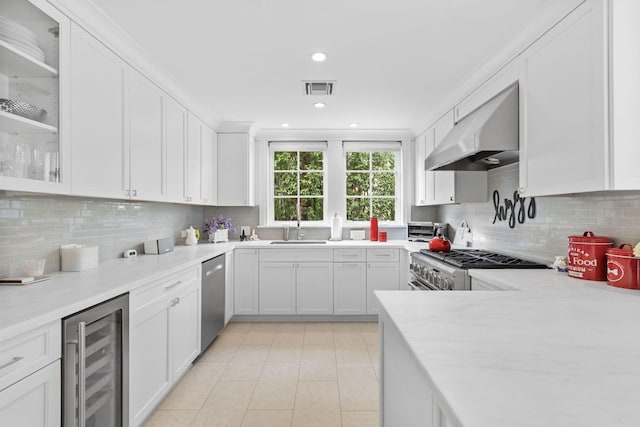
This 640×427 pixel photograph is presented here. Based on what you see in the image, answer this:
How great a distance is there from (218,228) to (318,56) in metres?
2.57

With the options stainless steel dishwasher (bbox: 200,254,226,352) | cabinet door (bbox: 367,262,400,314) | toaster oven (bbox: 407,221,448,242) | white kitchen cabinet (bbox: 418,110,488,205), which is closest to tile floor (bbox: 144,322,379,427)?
stainless steel dishwasher (bbox: 200,254,226,352)

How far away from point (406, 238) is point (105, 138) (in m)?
3.70

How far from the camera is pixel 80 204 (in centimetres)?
229

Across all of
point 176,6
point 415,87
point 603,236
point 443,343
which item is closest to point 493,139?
point 603,236

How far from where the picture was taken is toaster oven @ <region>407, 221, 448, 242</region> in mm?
4129

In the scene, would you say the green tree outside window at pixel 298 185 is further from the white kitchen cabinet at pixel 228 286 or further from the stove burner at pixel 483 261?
the stove burner at pixel 483 261

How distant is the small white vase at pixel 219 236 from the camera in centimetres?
412

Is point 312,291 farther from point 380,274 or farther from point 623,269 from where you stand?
point 623,269

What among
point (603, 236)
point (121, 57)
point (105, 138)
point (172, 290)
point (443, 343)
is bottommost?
point (172, 290)

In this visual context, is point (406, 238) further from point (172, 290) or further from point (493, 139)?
point (172, 290)

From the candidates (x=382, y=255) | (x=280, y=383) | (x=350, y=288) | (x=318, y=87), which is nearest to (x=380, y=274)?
(x=382, y=255)

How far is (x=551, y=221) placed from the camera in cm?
238

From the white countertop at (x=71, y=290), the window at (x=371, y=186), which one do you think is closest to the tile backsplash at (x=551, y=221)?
the window at (x=371, y=186)

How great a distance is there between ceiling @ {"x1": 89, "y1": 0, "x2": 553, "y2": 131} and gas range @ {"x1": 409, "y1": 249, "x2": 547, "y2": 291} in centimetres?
147
